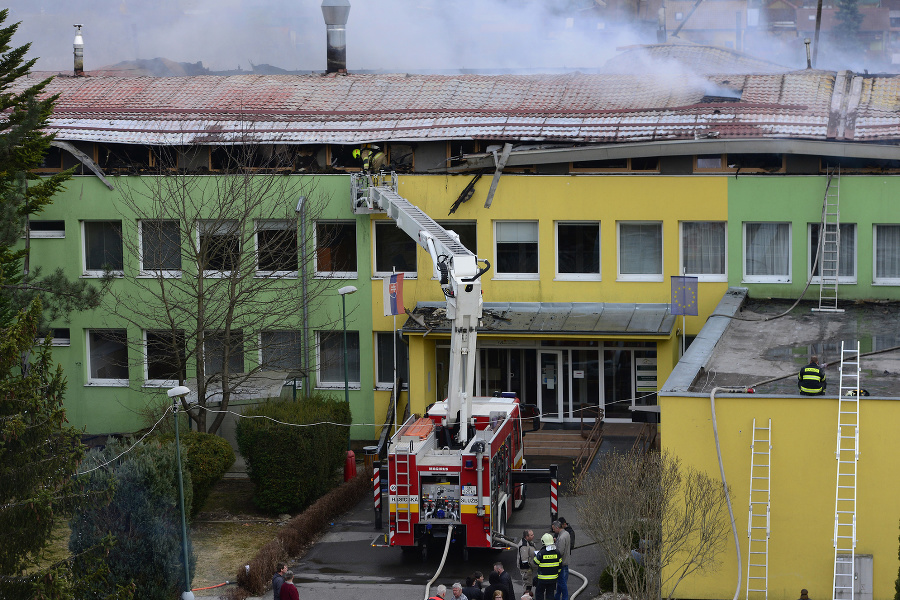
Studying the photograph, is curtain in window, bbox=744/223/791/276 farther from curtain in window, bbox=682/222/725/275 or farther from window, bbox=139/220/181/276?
window, bbox=139/220/181/276

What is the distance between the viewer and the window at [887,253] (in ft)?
91.6

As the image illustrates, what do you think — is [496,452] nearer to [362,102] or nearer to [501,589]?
[501,589]

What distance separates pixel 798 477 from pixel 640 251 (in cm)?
1261

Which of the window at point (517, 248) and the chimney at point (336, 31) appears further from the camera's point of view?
the chimney at point (336, 31)

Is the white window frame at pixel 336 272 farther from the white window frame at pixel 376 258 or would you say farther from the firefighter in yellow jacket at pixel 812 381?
the firefighter in yellow jacket at pixel 812 381

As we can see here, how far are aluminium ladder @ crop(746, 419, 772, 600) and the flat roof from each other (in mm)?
1232

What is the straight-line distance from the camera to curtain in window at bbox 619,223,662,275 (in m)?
29.3

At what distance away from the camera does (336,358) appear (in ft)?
101

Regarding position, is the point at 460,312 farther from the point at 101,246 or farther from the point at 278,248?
the point at 101,246

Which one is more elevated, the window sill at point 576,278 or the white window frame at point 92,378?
the window sill at point 576,278

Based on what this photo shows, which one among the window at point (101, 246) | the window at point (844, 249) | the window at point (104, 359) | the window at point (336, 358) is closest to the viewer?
the window at point (844, 249)

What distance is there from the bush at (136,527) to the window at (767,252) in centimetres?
1602

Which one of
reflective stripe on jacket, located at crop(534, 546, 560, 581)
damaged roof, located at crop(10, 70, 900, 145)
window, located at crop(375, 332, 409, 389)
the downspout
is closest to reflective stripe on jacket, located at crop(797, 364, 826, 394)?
the downspout

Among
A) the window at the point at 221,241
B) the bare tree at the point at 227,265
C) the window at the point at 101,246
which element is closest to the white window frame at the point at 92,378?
the bare tree at the point at 227,265
